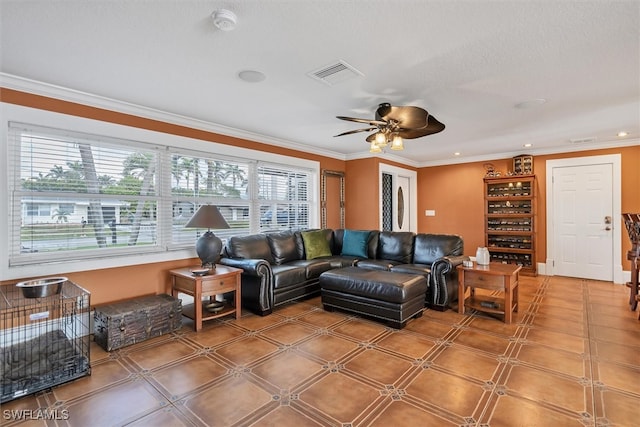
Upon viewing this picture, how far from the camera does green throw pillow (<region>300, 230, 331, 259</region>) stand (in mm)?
4828

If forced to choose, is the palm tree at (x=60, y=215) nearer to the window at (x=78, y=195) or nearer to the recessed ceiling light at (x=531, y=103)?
the window at (x=78, y=195)

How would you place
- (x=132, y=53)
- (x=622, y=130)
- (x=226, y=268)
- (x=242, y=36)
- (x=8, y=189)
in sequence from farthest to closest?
(x=622, y=130) → (x=226, y=268) → (x=8, y=189) → (x=132, y=53) → (x=242, y=36)

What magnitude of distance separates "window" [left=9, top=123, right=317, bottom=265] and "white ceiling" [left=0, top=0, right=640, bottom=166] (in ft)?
1.86

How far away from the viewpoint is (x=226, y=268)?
11.9 ft

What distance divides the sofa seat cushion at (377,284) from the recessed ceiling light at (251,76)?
7.43 feet

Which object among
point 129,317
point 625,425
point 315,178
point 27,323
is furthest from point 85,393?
point 315,178

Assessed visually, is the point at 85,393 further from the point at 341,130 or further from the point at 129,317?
the point at 341,130

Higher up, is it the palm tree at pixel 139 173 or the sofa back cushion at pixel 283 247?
the palm tree at pixel 139 173

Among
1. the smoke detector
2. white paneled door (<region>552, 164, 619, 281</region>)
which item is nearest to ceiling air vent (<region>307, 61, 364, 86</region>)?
the smoke detector

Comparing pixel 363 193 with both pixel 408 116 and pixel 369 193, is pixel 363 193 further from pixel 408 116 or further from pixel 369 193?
pixel 408 116

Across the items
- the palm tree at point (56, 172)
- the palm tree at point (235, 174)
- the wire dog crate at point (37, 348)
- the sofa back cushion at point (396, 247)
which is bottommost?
the wire dog crate at point (37, 348)

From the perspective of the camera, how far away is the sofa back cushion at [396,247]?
4590mm

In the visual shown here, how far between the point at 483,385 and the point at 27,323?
3.86m

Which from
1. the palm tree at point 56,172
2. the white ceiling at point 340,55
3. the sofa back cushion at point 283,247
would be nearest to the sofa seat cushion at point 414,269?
the sofa back cushion at point 283,247
